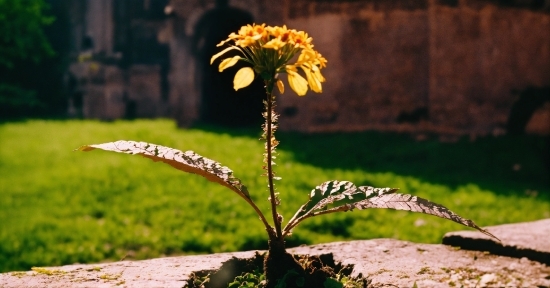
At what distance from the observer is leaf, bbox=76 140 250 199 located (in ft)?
4.83

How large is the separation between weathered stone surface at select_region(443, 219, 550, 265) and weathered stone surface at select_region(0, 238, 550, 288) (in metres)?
0.05

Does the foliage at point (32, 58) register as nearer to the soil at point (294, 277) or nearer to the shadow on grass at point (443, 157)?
the shadow on grass at point (443, 157)

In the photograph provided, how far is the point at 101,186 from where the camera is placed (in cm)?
606

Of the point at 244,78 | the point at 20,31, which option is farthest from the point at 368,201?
the point at 20,31

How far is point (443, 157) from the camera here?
26.2ft

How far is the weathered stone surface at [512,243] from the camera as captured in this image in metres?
2.18

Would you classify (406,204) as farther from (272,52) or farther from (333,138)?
(333,138)

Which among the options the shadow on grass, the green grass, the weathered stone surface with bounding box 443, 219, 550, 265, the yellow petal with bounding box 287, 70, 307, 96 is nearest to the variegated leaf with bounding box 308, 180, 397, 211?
the yellow petal with bounding box 287, 70, 307, 96

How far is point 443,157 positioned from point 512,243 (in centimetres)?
591

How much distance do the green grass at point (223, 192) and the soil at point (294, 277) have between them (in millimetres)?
2386

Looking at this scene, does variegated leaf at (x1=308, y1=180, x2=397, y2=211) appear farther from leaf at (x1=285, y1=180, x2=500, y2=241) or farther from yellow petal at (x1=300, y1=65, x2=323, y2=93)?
yellow petal at (x1=300, y1=65, x2=323, y2=93)

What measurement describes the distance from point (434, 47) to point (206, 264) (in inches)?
341

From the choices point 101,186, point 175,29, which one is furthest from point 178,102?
point 101,186

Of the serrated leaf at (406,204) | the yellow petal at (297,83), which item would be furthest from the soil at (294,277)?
the yellow petal at (297,83)
